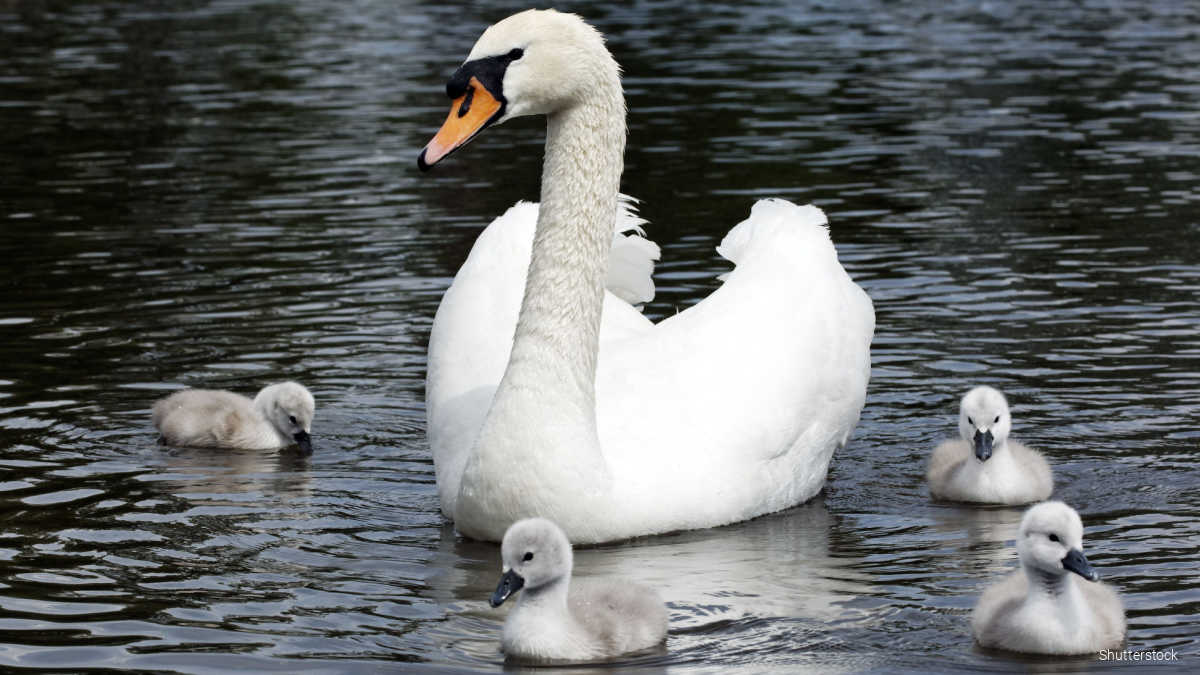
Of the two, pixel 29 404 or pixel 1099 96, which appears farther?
pixel 1099 96

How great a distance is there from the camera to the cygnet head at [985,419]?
10203 mm

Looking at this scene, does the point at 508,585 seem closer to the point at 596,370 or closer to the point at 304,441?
the point at 596,370

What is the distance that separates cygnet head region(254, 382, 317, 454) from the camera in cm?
1165

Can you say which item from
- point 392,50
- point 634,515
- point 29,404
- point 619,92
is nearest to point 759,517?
point 634,515

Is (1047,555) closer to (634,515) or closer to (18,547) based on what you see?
(634,515)

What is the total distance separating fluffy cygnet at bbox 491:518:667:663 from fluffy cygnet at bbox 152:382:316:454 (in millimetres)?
4041

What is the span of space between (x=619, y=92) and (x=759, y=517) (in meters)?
2.12

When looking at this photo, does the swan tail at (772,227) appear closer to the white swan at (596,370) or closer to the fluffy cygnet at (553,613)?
the white swan at (596,370)

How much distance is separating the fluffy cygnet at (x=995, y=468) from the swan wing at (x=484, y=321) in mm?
1831

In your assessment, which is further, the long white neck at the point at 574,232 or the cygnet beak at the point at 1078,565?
the long white neck at the point at 574,232

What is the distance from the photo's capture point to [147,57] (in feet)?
110

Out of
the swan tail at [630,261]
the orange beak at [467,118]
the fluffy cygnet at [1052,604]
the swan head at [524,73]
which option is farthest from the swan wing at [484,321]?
the fluffy cygnet at [1052,604]

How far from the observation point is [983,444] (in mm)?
10141

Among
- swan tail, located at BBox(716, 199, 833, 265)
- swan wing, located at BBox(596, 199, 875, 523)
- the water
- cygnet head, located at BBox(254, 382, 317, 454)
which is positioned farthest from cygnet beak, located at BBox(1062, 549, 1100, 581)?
cygnet head, located at BBox(254, 382, 317, 454)
